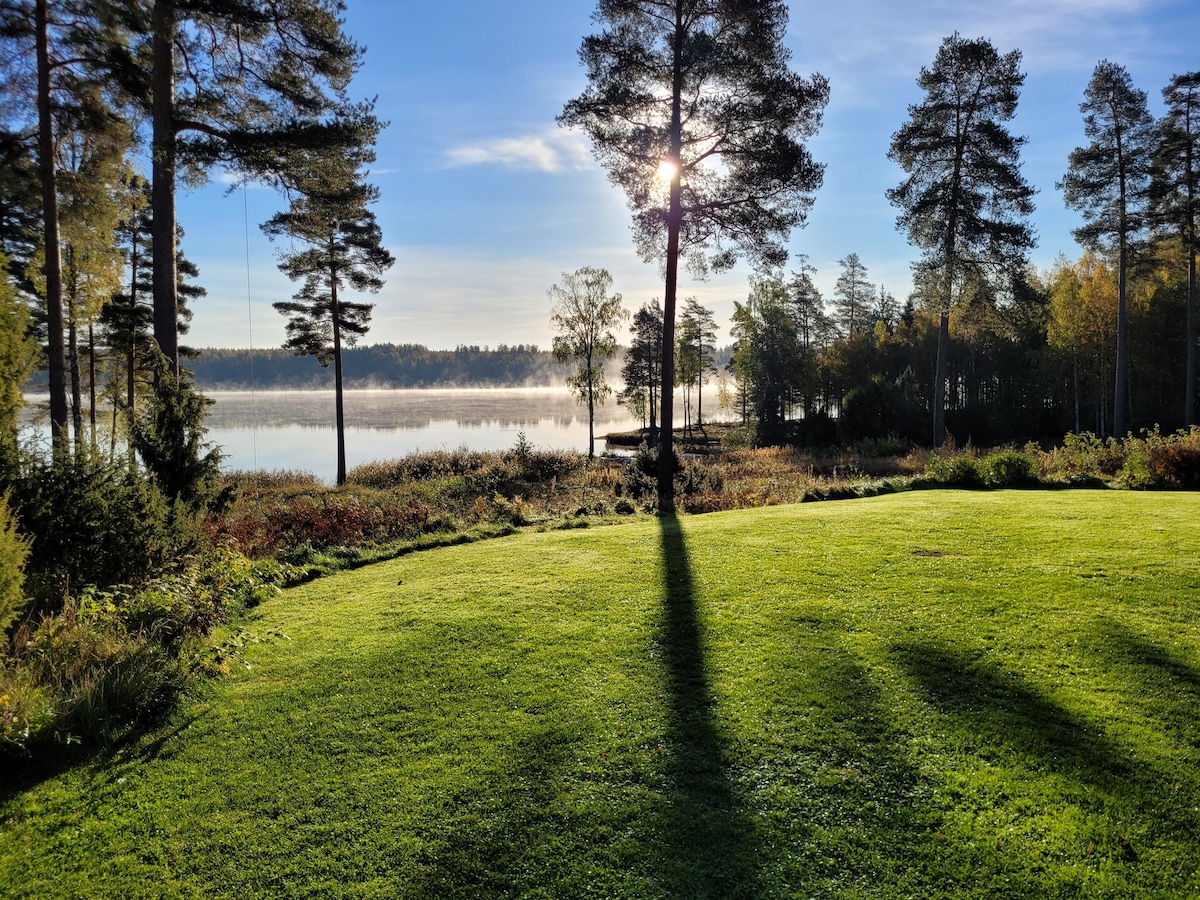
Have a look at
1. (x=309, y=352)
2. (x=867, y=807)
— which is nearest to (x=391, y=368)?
(x=309, y=352)

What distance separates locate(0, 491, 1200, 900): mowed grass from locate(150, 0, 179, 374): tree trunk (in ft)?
20.4

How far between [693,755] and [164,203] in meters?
11.2

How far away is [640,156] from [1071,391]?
36340 mm

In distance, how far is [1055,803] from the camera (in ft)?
9.82

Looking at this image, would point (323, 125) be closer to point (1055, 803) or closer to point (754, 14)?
point (754, 14)

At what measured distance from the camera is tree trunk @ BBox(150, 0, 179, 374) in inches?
372

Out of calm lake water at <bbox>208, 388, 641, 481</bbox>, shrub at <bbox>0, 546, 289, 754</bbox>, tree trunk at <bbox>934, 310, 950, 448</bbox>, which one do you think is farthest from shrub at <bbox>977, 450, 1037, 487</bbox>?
calm lake water at <bbox>208, 388, 641, 481</bbox>

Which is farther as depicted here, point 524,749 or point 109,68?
point 109,68

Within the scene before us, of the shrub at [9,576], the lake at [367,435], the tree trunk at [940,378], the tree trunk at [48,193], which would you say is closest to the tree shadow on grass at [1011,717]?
the shrub at [9,576]

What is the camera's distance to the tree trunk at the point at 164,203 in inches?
372

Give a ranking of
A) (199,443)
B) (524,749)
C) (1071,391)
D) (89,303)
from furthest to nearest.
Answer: (1071,391)
(89,303)
(199,443)
(524,749)

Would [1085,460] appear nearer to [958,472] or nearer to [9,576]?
[958,472]

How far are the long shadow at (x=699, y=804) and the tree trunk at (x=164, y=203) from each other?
362 inches

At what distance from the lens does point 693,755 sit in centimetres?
359
